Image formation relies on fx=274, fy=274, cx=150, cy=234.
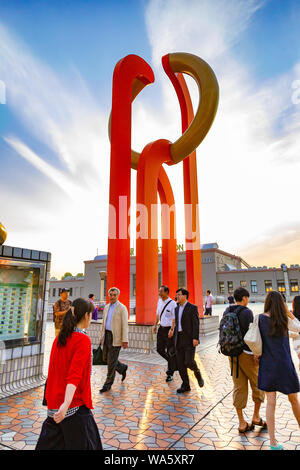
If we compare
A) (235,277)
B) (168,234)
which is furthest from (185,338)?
(235,277)

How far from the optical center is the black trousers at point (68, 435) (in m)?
1.86

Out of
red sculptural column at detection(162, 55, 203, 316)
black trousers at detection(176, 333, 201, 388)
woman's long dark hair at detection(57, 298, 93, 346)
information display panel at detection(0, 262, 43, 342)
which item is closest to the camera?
woman's long dark hair at detection(57, 298, 93, 346)

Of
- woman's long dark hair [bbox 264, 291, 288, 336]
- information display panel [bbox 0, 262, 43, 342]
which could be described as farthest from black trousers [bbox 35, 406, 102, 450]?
information display panel [bbox 0, 262, 43, 342]

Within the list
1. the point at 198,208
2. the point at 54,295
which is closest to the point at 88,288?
the point at 54,295

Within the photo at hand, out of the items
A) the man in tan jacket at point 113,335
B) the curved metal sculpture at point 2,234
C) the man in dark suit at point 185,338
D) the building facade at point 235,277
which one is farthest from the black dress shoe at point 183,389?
the building facade at point 235,277

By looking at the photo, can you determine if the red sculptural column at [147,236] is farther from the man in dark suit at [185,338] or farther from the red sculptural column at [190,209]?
the man in dark suit at [185,338]

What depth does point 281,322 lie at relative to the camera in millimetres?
2932

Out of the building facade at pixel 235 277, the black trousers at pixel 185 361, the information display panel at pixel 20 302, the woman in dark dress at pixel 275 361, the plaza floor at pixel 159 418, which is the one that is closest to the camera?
the woman in dark dress at pixel 275 361

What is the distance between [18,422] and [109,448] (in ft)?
4.66

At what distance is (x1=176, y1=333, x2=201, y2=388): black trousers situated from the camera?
461cm

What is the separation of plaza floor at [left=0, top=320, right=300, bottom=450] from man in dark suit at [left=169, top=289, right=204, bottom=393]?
11.4 inches

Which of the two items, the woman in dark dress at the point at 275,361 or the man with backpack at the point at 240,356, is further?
the man with backpack at the point at 240,356

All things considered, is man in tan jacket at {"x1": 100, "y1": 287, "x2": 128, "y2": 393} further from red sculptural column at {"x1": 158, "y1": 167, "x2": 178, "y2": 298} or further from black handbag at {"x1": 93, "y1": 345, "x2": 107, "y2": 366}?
red sculptural column at {"x1": 158, "y1": 167, "x2": 178, "y2": 298}

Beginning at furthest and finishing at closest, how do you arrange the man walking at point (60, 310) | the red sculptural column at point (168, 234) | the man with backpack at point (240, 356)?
the red sculptural column at point (168, 234) < the man walking at point (60, 310) < the man with backpack at point (240, 356)
